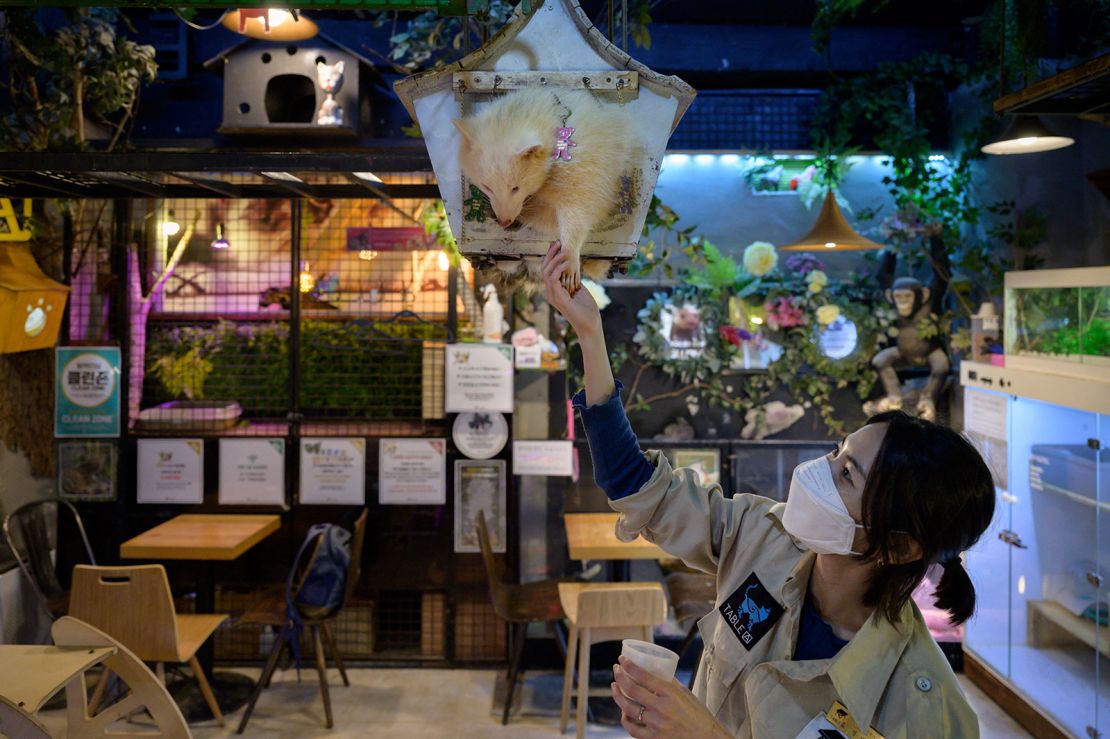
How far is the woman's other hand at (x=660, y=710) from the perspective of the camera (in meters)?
1.32

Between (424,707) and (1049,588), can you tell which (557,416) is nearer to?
(424,707)

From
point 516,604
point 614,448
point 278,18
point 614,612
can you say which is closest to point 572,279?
point 614,448

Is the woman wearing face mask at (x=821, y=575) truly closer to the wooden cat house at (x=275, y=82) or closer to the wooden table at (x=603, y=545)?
the wooden table at (x=603, y=545)

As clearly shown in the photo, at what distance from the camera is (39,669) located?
8.08 ft

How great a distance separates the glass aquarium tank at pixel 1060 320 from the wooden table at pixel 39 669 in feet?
12.3

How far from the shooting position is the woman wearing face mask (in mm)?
1354

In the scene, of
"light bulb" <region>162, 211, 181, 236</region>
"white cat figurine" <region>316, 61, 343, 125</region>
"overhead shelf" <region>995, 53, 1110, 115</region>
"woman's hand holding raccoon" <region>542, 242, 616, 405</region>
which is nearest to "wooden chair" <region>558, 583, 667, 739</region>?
"overhead shelf" <region>995, 53, 1110, 115</region>

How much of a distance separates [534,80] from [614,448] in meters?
0.62

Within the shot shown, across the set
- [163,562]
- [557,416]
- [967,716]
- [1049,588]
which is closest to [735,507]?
[967,716]

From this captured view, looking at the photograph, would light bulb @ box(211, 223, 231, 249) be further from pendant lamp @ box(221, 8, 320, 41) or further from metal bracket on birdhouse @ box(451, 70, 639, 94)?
metal bracket on birdhouse @ box(451, 70, 639, 94)

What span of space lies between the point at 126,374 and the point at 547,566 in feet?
8.86

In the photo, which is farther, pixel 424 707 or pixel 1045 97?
pixel 424 707

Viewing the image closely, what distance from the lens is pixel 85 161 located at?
8.67 feet

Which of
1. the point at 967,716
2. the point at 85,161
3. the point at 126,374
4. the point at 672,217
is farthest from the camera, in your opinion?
the point at 126,374
